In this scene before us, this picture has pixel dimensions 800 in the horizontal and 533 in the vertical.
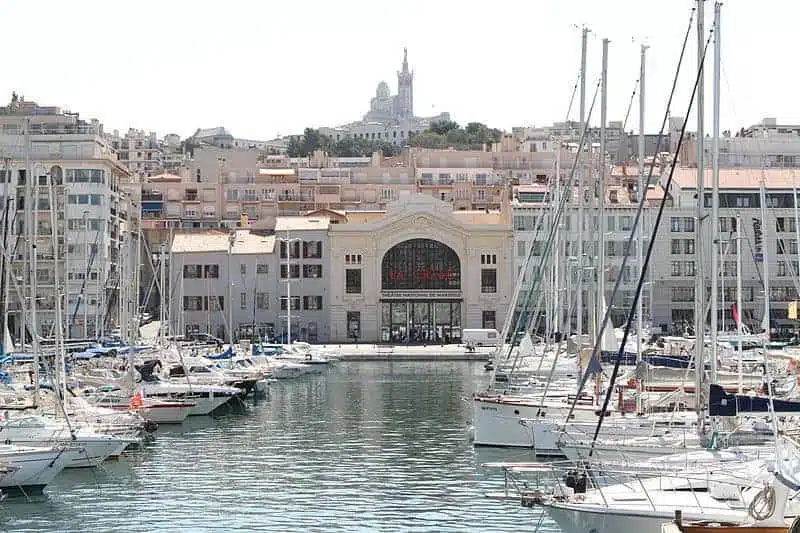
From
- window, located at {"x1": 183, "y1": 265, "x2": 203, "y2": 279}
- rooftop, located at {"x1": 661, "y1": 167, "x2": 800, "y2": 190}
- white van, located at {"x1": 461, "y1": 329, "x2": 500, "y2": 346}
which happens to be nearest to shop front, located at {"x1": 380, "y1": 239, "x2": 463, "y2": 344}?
white van, located at {"x1": 461, "y1": 329, "x2": 500, "y2": 346}

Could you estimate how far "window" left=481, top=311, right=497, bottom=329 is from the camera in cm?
12525

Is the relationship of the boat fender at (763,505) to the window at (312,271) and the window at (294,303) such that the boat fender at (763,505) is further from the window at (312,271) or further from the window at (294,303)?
the window at (294,303)

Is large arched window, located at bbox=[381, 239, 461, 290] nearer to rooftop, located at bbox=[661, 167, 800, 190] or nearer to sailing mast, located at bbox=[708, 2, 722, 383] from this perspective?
rooftop, located at bbox=[661, 167, 800, 190]

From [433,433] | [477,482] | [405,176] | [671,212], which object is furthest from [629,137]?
[477,482]

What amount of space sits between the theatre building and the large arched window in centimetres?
8

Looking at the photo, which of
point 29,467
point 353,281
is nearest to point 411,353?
Answer: point 353,281

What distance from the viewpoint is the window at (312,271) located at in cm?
12556

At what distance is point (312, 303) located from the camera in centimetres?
12600

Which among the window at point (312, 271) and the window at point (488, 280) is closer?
the window at point (488, 280)

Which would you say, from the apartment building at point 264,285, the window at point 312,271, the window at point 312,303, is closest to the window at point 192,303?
the apartment building at point 264,285

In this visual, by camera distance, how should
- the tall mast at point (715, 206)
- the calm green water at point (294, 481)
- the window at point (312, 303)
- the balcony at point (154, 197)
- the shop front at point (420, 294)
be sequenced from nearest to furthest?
the tall mast at point (715, 206)
the calm green water at point (294, 481)
the shop front at point (420, 294)
the window at point (312, 303)
the balcony at point (154, 197)

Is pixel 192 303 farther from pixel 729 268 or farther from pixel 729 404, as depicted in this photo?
pixel 729 404

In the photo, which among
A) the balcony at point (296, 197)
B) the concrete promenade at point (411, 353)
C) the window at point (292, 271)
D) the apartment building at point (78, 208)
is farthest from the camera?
the balcony at point (296, 197)

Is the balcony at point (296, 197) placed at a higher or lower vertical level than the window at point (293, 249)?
higher
